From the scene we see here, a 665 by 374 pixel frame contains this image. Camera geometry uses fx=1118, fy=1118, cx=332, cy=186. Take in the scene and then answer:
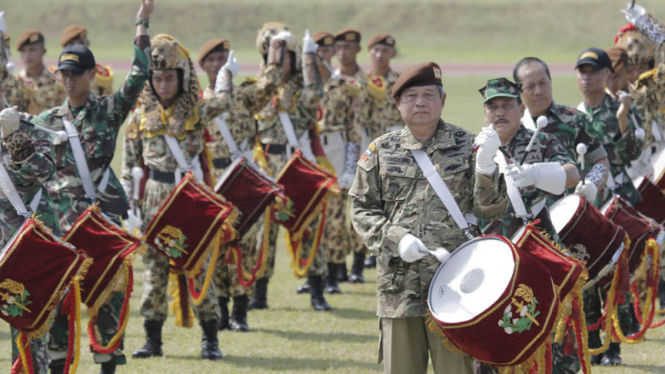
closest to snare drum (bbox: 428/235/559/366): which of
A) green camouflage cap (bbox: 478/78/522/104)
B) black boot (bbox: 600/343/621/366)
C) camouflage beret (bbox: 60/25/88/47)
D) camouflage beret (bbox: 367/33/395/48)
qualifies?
green camouflage cap (bbox: 478/78/522/104)

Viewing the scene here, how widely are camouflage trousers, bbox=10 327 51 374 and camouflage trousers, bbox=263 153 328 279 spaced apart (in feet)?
12.7

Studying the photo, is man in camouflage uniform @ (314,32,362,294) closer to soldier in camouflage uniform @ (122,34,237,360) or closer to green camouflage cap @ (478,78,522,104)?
soldier in camouflage uniform @ (122,34,237,360)

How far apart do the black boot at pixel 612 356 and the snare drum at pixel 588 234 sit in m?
1.36

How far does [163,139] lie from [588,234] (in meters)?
3.15

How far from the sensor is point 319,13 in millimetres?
68750

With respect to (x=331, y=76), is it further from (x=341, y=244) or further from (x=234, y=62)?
(x=234, y=62)

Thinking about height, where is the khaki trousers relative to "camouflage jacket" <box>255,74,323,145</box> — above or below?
below

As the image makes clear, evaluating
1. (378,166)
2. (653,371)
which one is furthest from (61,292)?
(653,371)

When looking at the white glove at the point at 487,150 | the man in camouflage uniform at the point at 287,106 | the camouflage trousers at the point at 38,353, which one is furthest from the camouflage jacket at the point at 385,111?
the white glove at the point at 487,150

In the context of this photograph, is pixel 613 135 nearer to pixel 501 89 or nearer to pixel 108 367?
pixel 501 89

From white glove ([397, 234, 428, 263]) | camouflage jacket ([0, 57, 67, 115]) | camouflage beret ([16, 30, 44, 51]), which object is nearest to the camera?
white glove ([397, 234, 428, 263])

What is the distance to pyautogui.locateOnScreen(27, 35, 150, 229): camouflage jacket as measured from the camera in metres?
7.21

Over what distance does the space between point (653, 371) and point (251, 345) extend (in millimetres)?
3124

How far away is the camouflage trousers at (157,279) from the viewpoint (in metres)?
8.12
